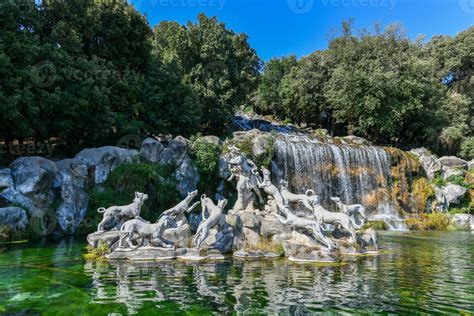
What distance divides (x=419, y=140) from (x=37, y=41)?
142 feet

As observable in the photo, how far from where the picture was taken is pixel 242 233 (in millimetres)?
14438

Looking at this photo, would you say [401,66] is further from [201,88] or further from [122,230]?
[122,230]

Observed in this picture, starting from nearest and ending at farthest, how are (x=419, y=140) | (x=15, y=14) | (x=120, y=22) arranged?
→ (x=15, y=14) < (x=120, y=22) < (x=419, y=140)

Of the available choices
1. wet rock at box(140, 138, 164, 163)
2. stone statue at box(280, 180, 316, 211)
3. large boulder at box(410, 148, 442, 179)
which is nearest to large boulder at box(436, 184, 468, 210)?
large boulder at box(410, 148, 442, 179)

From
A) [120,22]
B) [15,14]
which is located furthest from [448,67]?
[15,14]

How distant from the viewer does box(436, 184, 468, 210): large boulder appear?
32.2 meters

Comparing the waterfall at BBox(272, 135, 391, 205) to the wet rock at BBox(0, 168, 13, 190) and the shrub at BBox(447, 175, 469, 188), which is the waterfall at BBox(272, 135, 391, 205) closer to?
the shrub at BBox(447, 175, 469, 188)

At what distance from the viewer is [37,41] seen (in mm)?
23547

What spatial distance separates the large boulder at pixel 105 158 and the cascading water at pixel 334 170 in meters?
11.2

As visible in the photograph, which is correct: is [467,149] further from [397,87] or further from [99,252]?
[99,252]

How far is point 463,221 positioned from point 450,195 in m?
3.39

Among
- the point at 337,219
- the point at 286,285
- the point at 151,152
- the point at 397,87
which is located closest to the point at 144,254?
the point at 286,285

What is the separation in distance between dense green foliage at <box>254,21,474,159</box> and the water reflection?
31.7 meters

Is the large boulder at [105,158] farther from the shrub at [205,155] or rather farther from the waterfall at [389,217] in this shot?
the waterfall at [389,217]
